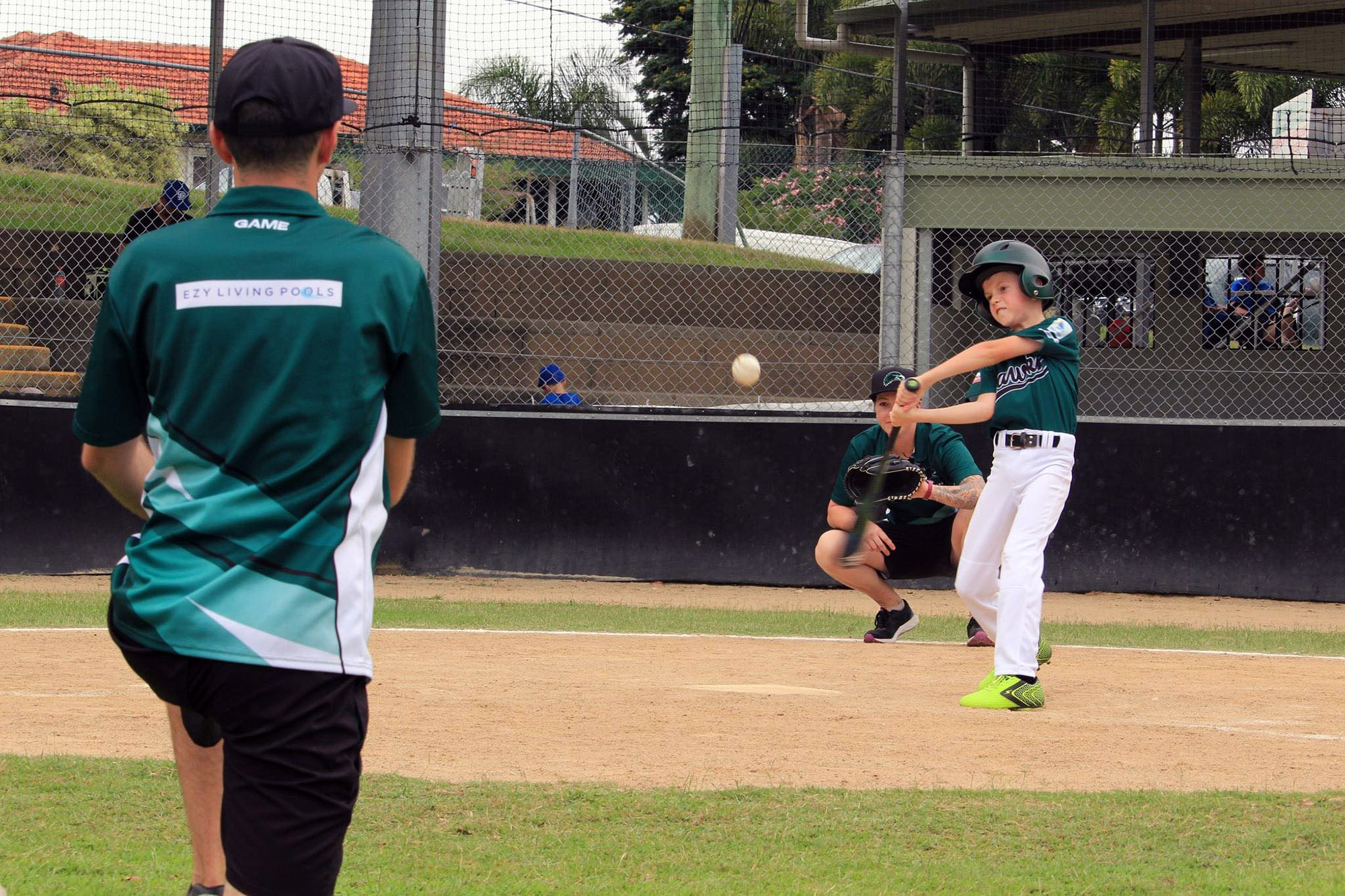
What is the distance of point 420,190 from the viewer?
1175 cm

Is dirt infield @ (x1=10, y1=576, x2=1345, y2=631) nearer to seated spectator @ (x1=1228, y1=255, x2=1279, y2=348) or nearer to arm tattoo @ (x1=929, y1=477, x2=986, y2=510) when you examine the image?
arm tattoo @ (x1=929, y1=477, x2=986, y2=510)

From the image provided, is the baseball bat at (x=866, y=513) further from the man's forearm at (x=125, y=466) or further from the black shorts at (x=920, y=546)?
the man's forearm at (x=125, y=466)

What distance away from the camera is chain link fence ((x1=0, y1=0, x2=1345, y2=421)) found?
12.2 metres

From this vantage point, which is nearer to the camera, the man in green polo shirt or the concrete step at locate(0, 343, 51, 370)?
the man in green polo shirt

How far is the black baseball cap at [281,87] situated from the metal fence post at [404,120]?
9265mm

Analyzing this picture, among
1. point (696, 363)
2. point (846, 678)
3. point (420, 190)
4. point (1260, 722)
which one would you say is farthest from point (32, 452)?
point (1260, 722)

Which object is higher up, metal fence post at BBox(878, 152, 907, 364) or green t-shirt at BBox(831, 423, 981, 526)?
metal fence post at BBox(878, 152, 907, 364)

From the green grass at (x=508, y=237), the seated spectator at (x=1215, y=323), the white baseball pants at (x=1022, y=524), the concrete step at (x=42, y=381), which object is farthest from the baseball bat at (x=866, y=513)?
the seated spectator at (x=1215, y=323)

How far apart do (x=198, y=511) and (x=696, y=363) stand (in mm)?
12537

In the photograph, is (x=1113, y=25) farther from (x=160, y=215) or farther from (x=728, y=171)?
(x=160, y=215)

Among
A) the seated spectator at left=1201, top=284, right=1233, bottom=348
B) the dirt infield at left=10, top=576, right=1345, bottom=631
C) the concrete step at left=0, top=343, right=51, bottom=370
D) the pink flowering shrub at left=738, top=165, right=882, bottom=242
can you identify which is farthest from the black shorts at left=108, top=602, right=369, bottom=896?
the seated spectator at left=1201, top=284, right=1233, bottom=348

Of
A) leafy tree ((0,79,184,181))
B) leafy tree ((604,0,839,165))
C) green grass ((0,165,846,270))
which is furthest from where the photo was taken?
leafy tree ((604,0,839,165))

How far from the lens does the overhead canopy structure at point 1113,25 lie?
18.2 metres

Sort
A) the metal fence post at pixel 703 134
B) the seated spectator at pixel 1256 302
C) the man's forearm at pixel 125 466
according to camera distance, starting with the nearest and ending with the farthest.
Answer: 1. the man's forearm at pixel 125 466
2. the metal fence post at pixel 703 134
3. the seated spectator at pixel 1256 302
